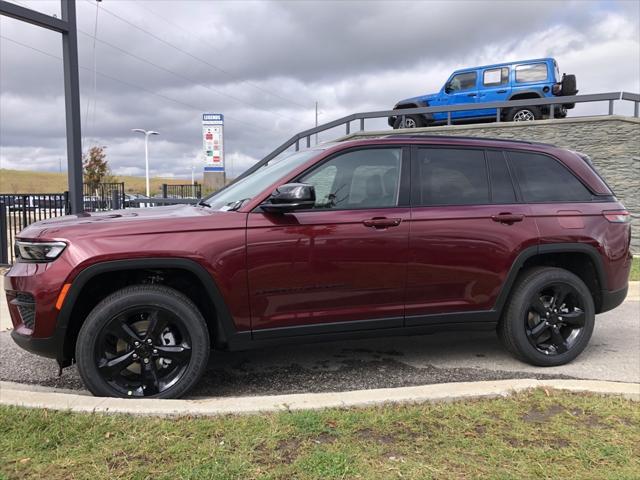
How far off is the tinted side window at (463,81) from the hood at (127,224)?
13.9m

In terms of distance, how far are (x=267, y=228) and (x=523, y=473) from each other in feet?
6.75

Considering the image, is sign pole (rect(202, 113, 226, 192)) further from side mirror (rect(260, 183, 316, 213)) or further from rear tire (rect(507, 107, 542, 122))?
side mirror (rect(260, 183, 316, 213))

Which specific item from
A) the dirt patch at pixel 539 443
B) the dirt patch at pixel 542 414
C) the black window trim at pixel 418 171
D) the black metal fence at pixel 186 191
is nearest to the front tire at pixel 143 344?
the black window trim at pixel 418 171

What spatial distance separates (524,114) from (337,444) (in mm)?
13544

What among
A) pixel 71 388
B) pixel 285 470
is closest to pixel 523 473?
pixel 285 470

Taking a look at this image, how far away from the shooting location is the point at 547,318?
421cm

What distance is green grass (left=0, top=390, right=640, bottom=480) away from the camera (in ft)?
7.97

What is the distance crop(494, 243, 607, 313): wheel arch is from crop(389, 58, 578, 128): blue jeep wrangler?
34.4 feet

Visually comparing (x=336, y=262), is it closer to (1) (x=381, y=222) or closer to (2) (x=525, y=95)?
(1) (x=381, y=222)

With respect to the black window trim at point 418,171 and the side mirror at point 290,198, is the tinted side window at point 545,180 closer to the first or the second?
the black window trim at point 418,171

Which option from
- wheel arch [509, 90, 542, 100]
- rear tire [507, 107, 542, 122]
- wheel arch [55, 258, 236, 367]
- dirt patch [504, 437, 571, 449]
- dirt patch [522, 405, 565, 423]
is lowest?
dirt patch [504, 437, 571, 449]

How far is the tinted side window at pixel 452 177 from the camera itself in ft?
13.1

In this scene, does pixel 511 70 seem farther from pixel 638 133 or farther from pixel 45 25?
pixel 45 25

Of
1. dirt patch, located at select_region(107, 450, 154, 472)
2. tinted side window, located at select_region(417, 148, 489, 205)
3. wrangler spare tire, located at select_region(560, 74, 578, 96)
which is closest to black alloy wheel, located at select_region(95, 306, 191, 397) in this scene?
dirt patch, located at select_region(107, 450, 154, 472)
